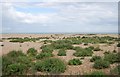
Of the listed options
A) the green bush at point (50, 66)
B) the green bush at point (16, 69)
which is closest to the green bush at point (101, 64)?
the green bush at point (50, 66)

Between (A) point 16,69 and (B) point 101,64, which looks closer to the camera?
(A) point 16,69

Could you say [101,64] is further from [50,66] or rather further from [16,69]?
[16,69]

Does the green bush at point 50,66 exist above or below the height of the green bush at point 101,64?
above

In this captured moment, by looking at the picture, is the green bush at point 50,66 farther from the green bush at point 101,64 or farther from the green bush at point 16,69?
the green bush at point 101,64

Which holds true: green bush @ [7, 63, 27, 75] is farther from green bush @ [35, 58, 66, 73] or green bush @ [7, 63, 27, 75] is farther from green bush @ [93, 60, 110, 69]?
green bush @ [93, 60, 110, 69]

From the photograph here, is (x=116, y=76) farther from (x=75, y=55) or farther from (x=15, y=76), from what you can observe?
(x=75, y=55)

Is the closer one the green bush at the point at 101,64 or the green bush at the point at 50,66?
the green bush at the point at 50,66

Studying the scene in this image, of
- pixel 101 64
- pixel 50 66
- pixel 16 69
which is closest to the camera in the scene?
pixel 16 69

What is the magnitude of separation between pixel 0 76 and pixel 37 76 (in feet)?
6.61

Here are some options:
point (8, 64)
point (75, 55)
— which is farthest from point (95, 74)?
point (75, 55)

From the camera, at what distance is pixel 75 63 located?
19.1 meters

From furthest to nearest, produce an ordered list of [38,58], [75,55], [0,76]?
[75,55], [38,58], [0,76]

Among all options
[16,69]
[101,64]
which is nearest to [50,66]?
[16,69]

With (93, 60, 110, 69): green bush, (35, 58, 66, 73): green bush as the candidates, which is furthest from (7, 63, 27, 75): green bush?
(93, 60, 110, 69): green bush
